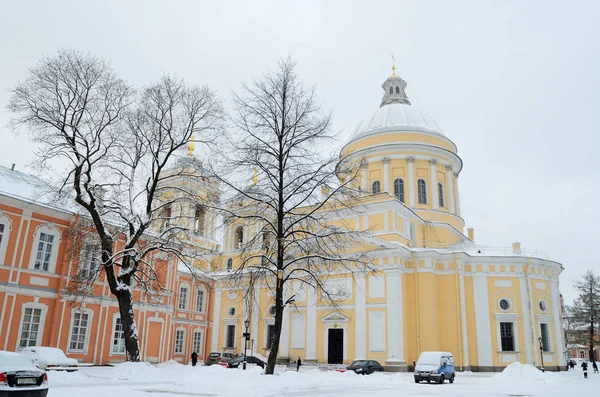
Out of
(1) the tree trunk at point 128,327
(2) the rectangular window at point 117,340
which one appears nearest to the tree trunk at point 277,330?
(1) the tree trunk at point 128,327

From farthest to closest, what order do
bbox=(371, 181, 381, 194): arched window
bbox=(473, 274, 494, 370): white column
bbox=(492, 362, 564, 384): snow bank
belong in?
bbox=(371, 181, 381, 194): arched window, bbox=(473, 274, 494, 370): white column, bbox=(492, 362, 564, 384): snow bank

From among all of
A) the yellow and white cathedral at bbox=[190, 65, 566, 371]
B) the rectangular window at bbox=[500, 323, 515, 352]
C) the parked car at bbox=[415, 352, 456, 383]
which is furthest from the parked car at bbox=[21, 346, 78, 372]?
the rectangular window at bbox=[500, 323, 515, 352]

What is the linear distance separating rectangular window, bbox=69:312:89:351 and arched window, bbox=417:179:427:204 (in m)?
26.5

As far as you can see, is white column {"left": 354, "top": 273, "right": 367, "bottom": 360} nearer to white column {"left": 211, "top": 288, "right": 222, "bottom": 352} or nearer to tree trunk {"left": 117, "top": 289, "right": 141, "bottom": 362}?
white column {"left": 211, "top": 288, "right": 222, "bottom": 352}

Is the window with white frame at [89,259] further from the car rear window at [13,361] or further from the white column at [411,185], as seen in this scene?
the white column at [411,185]

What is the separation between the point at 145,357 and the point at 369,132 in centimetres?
2536

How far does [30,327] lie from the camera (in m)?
21.6

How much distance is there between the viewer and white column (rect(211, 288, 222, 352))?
39375 mm

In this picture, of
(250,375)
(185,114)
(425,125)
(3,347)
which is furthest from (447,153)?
(3,347)

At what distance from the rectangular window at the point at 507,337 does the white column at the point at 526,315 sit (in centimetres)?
80

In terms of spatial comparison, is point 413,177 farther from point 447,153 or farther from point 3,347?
point 3,347

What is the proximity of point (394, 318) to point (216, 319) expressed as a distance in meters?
15.5

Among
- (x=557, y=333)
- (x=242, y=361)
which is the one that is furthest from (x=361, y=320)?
(x=557, y=333)

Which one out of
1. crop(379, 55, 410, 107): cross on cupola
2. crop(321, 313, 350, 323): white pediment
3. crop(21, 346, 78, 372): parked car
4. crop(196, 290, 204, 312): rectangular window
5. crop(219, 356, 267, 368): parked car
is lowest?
crop(219, 356, 267, 368): parked car
